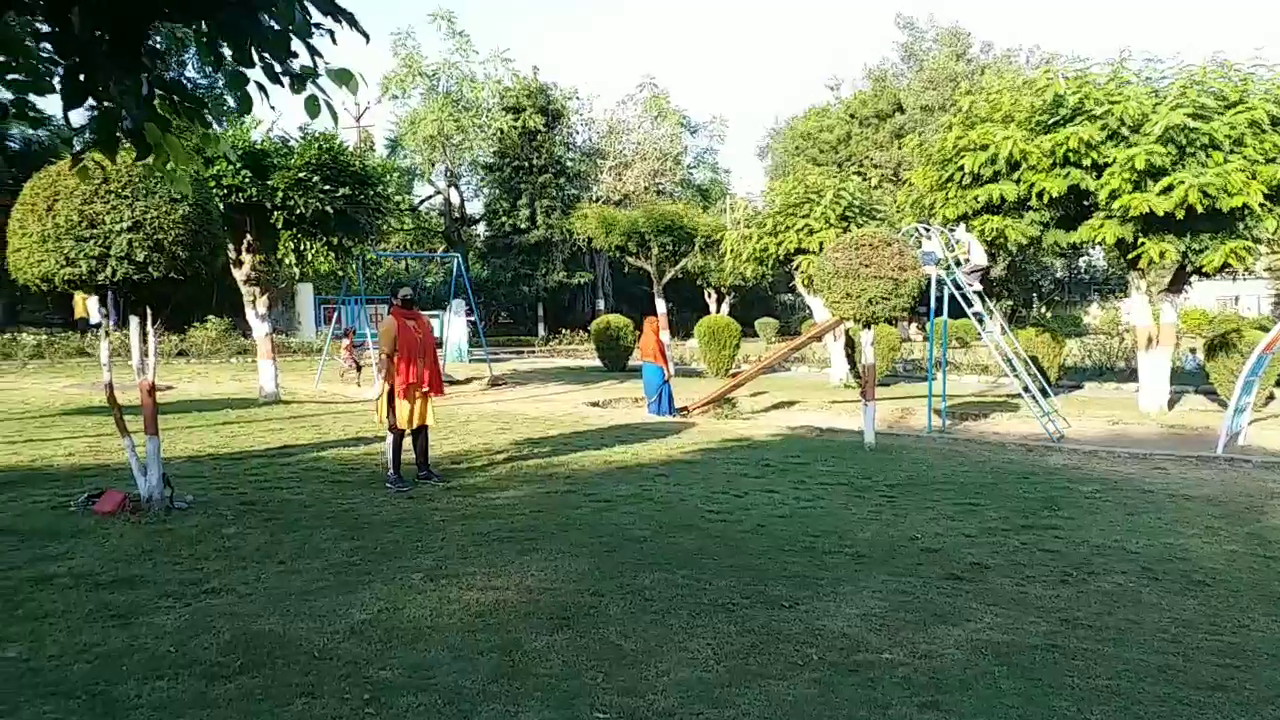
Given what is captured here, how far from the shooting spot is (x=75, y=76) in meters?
3.13

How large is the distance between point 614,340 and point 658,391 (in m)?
9.40

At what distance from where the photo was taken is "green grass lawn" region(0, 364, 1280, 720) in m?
3.87

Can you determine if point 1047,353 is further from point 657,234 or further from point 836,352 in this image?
point 657,234

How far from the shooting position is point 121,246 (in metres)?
6.88

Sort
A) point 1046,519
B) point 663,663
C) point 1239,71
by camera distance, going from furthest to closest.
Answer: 1. point 1239,71
2. point 1046,519
3. point 663,663

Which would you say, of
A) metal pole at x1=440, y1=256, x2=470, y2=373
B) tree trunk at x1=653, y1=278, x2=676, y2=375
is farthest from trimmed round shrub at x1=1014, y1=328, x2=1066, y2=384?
metal pole at x1=440, y1=256, x2=470, y2=373

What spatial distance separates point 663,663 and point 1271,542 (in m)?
4.47

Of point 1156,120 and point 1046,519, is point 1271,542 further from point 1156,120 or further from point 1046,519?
point 1156,120

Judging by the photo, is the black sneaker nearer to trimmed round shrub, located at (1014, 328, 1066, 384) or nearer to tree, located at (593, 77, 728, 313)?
trimmed round shrub, located at (1014, 328, 1066, 384)

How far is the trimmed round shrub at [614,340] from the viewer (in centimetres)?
2375

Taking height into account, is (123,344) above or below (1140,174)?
below

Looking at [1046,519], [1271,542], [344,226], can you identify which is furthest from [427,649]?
[344,226]

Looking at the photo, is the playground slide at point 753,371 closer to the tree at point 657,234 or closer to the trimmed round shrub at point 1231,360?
the trimmed round shrub at point 1231,360

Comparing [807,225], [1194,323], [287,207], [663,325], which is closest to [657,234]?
[807,225]
